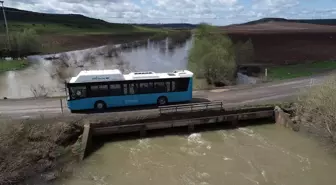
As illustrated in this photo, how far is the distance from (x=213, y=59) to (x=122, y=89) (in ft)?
57.0

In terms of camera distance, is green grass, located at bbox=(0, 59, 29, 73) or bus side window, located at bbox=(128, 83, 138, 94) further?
green grass, located at bbox=(0, 59, 29, 73)

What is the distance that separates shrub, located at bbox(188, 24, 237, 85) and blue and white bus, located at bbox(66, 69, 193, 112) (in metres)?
13.9

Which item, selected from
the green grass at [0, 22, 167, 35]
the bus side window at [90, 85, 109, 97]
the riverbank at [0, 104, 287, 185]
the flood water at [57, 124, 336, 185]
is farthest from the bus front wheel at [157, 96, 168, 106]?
the green grass at [0, 22, 167, 35]

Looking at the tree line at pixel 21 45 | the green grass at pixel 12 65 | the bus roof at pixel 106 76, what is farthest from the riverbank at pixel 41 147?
the tree line at pixel 21 45

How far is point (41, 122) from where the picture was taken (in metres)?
21.0

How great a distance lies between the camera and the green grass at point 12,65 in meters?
53.8

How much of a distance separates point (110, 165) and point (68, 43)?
89.7m

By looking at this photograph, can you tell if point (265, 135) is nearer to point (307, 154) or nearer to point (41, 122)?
point (307, 154)

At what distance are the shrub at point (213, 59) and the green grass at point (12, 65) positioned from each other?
33639 mm

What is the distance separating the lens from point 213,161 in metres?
18.9

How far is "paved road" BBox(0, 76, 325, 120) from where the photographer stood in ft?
76.5

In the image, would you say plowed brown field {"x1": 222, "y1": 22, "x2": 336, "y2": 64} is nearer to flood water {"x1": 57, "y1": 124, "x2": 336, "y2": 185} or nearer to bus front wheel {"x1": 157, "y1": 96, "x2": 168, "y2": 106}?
bus front wheel {"x1": 157, "y1": 96, "x2": 168, "y2": 106}

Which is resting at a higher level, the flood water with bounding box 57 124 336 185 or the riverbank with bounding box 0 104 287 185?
the riverbank with bounding box 0 104 287 185

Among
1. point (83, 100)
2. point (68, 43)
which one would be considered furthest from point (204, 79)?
point (68, 43)
